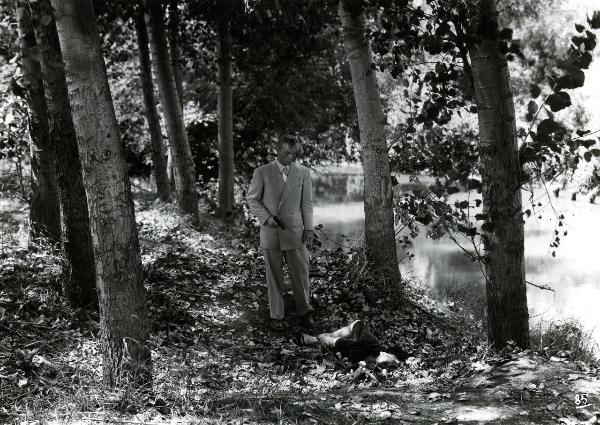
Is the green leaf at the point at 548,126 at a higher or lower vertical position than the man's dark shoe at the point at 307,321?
higher

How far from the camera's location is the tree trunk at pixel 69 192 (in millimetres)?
6633

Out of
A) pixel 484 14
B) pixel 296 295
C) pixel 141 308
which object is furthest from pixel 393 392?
pixel 484 14

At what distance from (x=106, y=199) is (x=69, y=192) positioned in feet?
8.56

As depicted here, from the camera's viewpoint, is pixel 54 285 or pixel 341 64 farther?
pixel 341 64

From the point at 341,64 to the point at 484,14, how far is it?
37.2 ft

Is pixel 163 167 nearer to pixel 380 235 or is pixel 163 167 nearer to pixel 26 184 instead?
pixel 26 184

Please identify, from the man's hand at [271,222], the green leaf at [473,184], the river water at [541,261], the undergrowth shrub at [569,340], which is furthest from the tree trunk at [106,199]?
the undergrowth shrub at [569,340]

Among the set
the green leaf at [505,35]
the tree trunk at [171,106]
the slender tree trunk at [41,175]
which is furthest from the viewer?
the tree trunk at [171,106]

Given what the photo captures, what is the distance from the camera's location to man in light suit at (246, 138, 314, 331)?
7.27 meters

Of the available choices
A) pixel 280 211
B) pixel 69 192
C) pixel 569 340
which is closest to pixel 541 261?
pixel 569 340

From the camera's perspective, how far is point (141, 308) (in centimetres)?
464

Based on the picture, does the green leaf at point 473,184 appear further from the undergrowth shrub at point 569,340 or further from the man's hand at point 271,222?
the undergrowth shrub at point 569,340

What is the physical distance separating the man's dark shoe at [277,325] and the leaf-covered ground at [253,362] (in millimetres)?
112

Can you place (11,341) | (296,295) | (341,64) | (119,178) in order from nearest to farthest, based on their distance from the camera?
(119,178)
(11,341)
(296,295)
(341,64)
